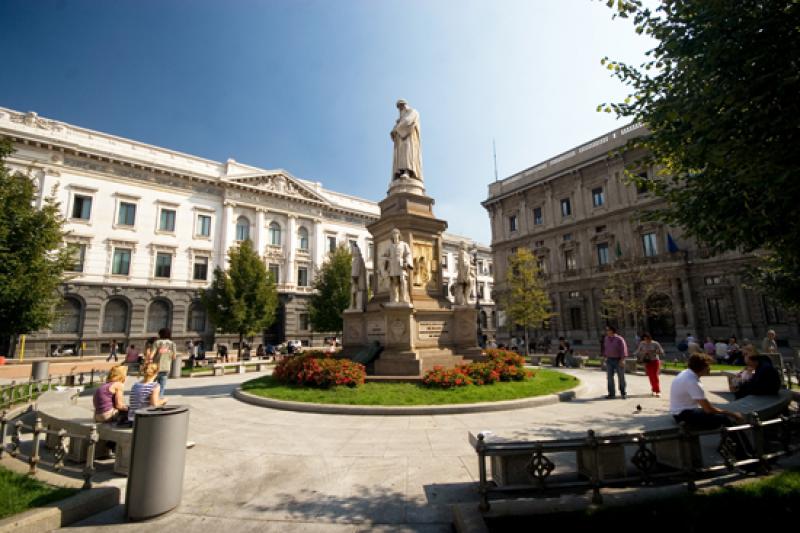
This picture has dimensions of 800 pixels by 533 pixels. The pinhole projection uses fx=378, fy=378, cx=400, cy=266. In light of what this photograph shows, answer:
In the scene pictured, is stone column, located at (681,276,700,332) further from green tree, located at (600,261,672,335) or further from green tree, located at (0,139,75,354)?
green tree, located at (0,139,75,354)

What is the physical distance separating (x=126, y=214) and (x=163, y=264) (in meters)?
5.22

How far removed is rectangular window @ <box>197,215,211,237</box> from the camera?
3697 centimetres

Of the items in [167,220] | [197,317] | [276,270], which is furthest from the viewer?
[276,270]

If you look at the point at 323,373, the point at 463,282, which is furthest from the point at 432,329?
the point at 323,373

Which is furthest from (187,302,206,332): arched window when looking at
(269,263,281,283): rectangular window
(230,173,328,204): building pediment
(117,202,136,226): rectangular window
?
(230,173,328,204): building pediment

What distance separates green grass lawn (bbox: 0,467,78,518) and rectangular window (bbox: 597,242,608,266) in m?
36.5

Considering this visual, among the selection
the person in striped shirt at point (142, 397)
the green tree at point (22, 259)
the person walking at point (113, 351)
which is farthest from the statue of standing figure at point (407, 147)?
the person walking at point (113, 351)

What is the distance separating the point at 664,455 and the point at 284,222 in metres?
41.7

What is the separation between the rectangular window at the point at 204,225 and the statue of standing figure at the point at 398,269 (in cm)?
3148

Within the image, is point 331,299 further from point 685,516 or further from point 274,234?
point 685,516

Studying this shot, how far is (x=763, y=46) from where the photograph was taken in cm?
519

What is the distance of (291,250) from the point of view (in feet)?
138

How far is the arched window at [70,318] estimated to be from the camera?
96.3ft

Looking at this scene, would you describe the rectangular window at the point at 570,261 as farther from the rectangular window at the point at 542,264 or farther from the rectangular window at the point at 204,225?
the rectangular window at the point at 204,225
